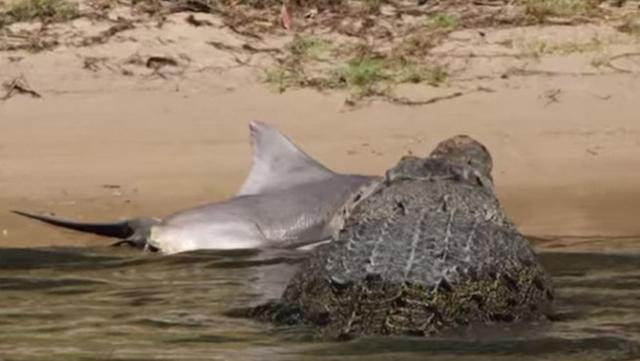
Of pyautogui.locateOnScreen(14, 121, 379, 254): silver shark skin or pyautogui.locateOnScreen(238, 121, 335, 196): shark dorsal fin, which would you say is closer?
pyautogui.locateOnScreen(14, 121, 379, 254): silver shark skin

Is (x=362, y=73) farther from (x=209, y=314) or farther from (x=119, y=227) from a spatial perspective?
(x=209, y=314)

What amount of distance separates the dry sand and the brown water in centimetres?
79

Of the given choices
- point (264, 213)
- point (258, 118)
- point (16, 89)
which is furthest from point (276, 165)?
point (16, 89)

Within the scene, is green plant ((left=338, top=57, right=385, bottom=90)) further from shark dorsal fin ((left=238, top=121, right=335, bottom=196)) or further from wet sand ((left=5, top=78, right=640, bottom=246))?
shark dorsal fin ((left=238, top=121, right=335, bottom=196))

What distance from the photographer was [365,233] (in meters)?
6.60

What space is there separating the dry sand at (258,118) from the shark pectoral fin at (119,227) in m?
0.23

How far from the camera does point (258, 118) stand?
10906 mm

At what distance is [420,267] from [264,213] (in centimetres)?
303

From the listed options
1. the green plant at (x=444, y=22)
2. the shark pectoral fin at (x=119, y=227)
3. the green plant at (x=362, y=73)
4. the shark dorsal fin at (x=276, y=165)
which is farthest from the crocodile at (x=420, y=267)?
the green plant at (x=444, y=22)

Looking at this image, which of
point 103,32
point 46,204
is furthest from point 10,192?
point 103,32

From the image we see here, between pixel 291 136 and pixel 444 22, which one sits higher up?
pixel 444 22

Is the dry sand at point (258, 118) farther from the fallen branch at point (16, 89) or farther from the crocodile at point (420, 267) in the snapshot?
the crocodile at point (420, 267)

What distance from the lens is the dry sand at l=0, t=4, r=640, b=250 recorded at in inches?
392

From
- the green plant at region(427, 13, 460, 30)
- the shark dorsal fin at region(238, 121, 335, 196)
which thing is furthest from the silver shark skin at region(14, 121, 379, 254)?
the green plant at region(427, 13, 460, 30)
